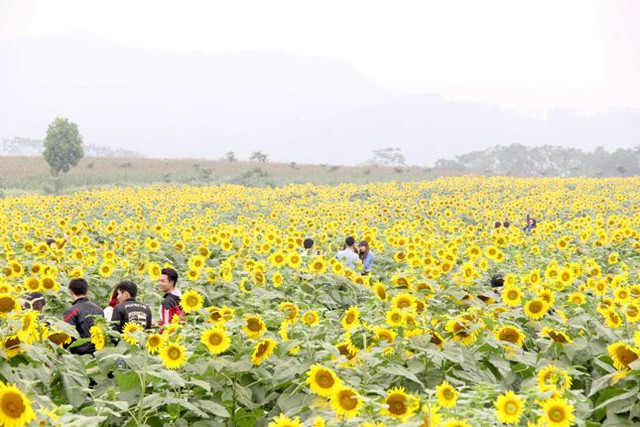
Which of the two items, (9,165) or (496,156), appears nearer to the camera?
(9,165)

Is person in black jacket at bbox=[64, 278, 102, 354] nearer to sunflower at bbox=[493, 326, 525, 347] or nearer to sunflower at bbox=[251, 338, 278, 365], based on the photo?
sunflower at bbox=[251, 338, 278, 365]

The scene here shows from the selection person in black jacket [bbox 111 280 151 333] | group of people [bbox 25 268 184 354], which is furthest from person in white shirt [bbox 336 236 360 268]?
person in black jacket [bbox 111 280 151 333]

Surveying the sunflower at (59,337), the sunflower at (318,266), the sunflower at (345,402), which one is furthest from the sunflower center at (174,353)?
the sunflower at (318,266)

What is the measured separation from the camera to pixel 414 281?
641cm

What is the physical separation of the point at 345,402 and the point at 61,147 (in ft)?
151

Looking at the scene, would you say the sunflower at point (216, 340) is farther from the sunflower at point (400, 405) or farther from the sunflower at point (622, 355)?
the sunflower at point (622, 355)

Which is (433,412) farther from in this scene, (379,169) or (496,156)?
(496,156)

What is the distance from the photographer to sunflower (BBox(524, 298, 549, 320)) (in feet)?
16.9

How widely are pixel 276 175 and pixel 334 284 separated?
42.4 meters

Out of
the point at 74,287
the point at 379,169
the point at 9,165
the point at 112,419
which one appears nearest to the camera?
the point at 112,419

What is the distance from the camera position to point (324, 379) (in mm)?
3252

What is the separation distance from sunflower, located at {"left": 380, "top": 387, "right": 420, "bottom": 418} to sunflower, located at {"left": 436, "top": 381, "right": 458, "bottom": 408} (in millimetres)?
221

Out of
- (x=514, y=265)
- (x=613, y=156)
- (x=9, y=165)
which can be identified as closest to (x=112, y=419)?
(x=514, y=265)

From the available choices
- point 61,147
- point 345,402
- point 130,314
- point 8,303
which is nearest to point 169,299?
point 130,314
